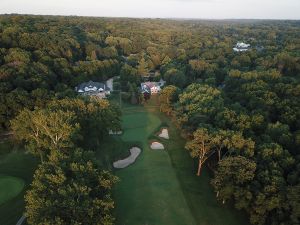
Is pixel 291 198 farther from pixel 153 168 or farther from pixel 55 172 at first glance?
pixel 55 172

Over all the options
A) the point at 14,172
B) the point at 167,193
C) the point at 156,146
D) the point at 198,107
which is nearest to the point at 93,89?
the point at 156,146

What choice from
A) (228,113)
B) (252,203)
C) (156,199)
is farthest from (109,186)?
(228,113)

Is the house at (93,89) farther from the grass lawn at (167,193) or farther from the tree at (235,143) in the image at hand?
the tree at (235,143)

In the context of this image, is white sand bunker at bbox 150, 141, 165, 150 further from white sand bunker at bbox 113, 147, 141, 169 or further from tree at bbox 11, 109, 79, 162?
tree at bbox 11, 109, 79, 162

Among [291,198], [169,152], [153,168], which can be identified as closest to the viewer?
[291,198]

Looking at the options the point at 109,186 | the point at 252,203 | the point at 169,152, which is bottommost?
the point at 169,152

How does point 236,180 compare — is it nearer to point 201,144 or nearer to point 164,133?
point 201,144

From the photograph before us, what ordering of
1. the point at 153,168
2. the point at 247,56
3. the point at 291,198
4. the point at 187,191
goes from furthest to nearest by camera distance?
the point at 247,56, the point at 153,168, the point at 187,191, the point at 291,198

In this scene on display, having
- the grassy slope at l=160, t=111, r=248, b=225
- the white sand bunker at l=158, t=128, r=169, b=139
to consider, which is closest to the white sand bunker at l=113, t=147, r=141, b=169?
the grassy slope at l=160, t=111, r=248, b=225
